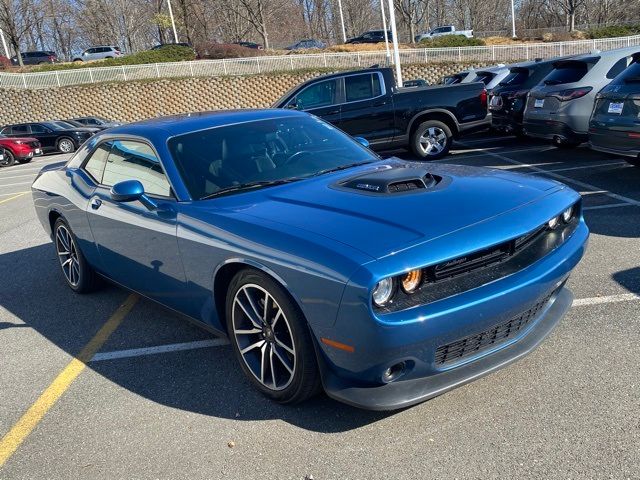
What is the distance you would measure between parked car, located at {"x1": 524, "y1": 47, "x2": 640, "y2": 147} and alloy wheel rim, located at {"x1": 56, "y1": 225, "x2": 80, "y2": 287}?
7207 millimetres

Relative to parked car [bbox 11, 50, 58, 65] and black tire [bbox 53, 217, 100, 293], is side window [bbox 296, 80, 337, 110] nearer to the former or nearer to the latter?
black tire [bbox 53, 217, 100, 293]

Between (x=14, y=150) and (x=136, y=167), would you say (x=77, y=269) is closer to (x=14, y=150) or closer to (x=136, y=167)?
(x=136, y=167)

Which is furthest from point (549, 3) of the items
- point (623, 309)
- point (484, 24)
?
point (623, 309)

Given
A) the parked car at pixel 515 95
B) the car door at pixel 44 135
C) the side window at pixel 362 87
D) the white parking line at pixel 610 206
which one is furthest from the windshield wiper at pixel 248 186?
the car door at pixel 44 135

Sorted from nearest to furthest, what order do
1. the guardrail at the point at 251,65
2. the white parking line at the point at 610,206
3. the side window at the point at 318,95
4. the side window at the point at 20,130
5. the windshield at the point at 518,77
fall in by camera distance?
the white parking line at the point at 610,206
the side window at the point at 318,95
the windshield at the point at 518,77
the side window at the point at 20,130
the guardrail at the point at 251,65

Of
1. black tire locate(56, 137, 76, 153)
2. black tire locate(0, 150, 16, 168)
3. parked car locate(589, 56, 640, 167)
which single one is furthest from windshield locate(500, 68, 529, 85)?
black tire locate(56, 137, 76, 153)

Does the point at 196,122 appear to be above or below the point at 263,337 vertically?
above

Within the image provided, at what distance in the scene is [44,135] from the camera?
2333 cm

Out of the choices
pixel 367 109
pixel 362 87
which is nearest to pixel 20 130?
pixel 362 87

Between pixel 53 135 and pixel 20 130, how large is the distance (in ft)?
5.17

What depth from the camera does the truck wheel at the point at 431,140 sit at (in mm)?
10953

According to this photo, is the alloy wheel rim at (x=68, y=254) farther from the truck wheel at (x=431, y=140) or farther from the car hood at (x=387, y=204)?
the truck wheel at (x=431, y=140)

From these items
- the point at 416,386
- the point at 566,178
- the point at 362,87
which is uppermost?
the point at 362,87

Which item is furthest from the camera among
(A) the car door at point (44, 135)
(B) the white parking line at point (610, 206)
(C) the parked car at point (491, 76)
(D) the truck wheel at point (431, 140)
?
(A) the car door at point (44, 135)
